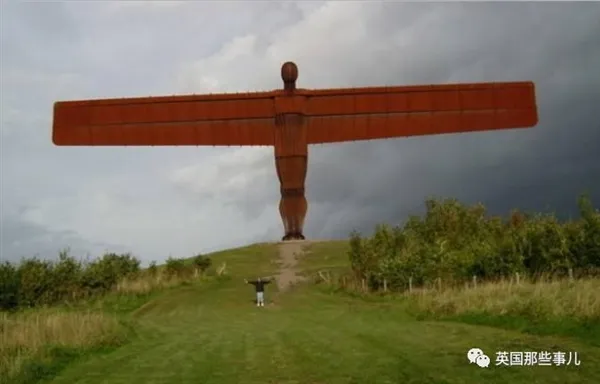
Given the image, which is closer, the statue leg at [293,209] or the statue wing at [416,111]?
the statue wing at [416,111]

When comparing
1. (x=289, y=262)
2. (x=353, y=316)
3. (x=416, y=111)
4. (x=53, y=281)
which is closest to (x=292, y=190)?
(x=289, y=262)

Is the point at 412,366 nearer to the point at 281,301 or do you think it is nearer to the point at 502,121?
the point at 281,301

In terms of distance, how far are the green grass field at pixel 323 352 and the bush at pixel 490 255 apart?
6.21 metres

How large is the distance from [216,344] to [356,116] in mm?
25872

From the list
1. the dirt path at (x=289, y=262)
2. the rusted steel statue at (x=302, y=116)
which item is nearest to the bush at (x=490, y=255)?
the dirt path at (x=289, y=262)

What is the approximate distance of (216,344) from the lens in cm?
1381

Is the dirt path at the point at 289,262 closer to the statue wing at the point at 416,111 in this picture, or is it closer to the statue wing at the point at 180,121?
the statue wing at the point at 180,121

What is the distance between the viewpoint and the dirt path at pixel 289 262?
32.3 meters

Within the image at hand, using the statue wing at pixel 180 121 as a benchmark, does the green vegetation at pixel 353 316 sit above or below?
below

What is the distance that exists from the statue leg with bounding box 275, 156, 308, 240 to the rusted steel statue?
5cm

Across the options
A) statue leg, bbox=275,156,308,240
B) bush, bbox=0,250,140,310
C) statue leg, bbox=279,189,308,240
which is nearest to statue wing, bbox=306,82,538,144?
statue leg, bbox=275,156,308,240

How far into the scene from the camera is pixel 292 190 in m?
38.3

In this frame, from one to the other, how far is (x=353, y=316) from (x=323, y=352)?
27.7ft

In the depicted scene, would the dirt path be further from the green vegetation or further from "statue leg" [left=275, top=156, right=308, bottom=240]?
"statue leg" [left=275, top=156, right=308, bottom=240]
